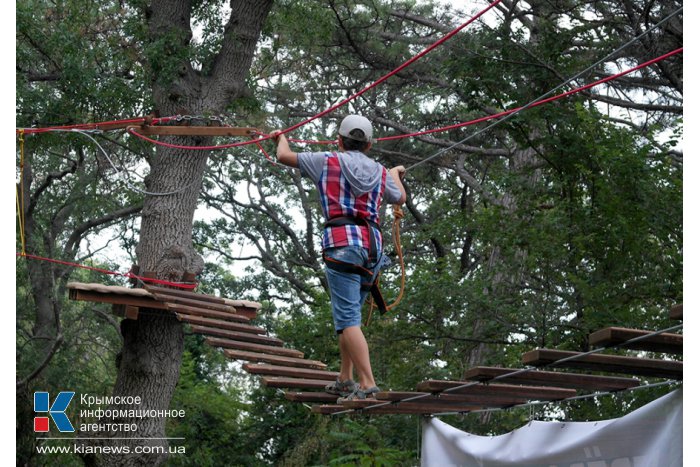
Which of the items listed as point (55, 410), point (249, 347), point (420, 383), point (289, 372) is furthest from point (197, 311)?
point (55, 410)

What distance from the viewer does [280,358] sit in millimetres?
A: 5367

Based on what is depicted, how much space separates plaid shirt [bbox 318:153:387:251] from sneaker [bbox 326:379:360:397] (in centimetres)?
63

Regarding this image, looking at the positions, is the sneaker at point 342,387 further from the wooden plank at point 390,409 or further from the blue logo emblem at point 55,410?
the blue logo emblem at point 55,410

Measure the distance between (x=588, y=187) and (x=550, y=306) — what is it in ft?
3.16

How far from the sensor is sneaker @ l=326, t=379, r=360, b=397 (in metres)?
4.40

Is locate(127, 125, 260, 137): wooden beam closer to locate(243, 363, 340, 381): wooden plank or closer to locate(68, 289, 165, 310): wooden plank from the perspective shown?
locate(68, 289, 165, 310): wooden plank

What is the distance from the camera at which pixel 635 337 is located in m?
2.94

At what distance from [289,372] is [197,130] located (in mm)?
1837

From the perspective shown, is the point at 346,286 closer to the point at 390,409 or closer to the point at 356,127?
the point at 390,409

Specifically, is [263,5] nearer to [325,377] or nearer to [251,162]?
[325,377]

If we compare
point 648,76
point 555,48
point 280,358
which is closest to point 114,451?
point 280,358

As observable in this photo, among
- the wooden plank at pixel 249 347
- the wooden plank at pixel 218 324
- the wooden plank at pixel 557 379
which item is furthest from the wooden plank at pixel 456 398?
the wooden plank at pixel 218 324

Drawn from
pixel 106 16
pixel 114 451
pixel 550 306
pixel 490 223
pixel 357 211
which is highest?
pixel 106 16

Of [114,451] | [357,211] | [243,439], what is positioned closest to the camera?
[357,211]
